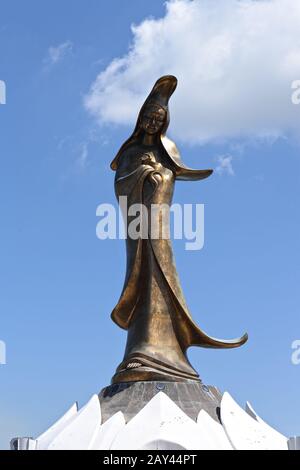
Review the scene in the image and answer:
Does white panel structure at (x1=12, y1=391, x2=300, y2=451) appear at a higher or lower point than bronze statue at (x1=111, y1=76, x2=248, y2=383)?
lower

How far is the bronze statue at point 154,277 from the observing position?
16078 millimetres

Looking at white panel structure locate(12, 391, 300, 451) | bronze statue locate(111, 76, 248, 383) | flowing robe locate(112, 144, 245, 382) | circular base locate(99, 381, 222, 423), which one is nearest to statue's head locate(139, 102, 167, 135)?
bronze statue locate(111, 76, 248, 383)

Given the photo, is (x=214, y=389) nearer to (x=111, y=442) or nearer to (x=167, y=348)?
(x=167, y=348)

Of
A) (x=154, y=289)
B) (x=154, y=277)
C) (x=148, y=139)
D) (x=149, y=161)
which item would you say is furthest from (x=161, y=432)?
(x=148, y=139)

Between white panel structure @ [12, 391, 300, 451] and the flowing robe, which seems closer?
white panel structure @ [12, 391, 300, 451]

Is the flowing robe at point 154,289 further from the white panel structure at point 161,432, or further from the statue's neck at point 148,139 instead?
the white panel structure at point 161,432

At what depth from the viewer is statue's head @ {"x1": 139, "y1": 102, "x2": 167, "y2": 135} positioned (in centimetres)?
1758

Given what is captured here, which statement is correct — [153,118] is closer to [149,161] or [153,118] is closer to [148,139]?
[148,139]

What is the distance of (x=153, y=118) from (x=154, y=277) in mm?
3295

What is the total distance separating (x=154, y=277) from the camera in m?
16.8

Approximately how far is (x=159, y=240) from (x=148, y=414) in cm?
378

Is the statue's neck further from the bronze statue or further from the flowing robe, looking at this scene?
the flowing robe

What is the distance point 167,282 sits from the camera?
1675cm
